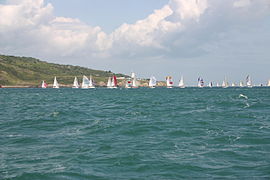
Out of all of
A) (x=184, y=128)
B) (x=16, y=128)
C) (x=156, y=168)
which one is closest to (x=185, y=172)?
(x=156, y=168)

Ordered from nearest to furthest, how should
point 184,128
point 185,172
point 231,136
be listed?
1. point 185,172
2. point 231,136
3. point 184,128

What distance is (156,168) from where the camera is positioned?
20.3 metres

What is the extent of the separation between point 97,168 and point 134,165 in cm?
262

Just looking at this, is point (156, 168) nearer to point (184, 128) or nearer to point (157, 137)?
point (157, 137)

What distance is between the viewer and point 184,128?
3681 centimetres

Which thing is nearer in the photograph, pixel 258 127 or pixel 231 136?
pixel 231 136

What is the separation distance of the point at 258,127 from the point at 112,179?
83.1 feet

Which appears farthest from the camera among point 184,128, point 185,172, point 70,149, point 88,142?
point 184,128

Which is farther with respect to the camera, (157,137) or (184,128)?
(184,128)

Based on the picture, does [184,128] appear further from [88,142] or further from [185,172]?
[185,172]

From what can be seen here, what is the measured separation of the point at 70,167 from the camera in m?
20.6

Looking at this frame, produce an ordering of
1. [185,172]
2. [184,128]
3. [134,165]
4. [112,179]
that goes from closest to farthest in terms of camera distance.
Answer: [112,179] → [185,172] → [134,165] → [184,128]

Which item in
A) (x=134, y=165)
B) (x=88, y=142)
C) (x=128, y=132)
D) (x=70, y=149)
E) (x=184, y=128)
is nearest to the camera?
(x=134, y=165)

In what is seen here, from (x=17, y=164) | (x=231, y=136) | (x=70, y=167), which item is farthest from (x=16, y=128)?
(x=231, y=136)
